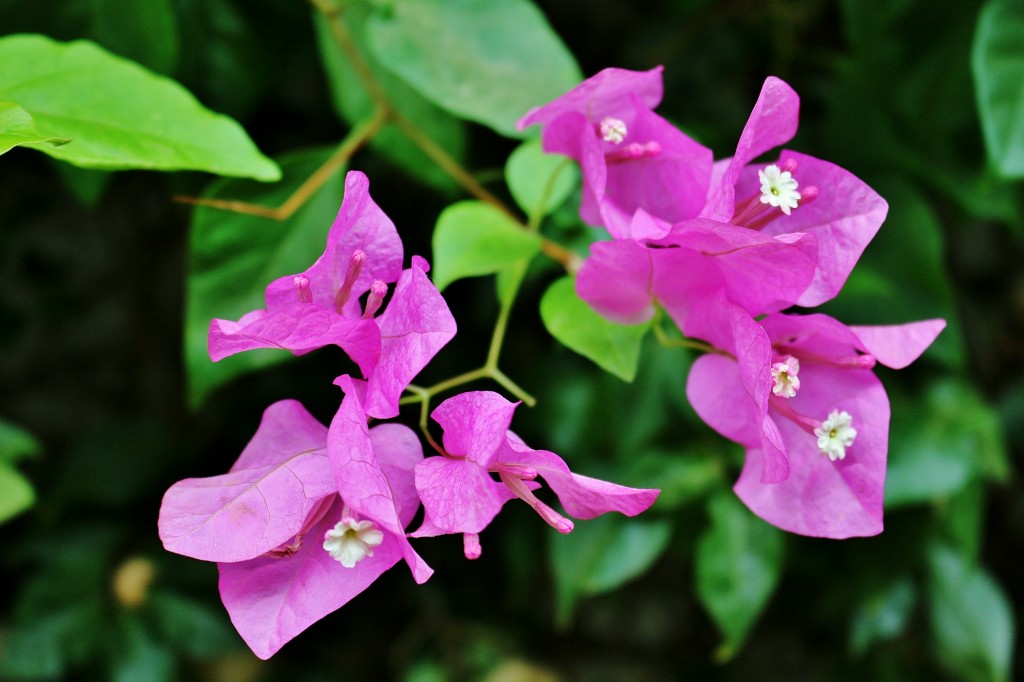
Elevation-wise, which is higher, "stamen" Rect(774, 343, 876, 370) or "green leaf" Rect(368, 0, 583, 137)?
"green leaf" Rect(368, 0, 583, 137)

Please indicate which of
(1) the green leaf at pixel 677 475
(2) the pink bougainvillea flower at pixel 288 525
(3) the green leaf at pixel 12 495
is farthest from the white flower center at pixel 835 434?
(3) the green leaf at pixel 12 495

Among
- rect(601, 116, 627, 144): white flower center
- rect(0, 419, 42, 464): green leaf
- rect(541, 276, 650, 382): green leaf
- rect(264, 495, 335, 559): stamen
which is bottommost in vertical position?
rect(0, 419, 42, 464): green leaf

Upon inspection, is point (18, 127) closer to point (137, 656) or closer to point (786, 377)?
point (786, 377)

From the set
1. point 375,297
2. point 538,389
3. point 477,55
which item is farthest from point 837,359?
point 538,389

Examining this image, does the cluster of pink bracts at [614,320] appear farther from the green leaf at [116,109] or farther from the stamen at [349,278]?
the green leaf at [116,109]

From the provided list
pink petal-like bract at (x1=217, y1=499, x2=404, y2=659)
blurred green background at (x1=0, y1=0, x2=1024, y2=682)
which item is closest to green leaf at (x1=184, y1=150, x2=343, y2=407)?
blurred green background at (x1=0, y1=0, x2=1024, y2=682)

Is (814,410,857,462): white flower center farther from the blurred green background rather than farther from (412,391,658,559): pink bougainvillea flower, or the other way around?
the blurred green background

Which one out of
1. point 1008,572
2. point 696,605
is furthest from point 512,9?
point 1008,572
